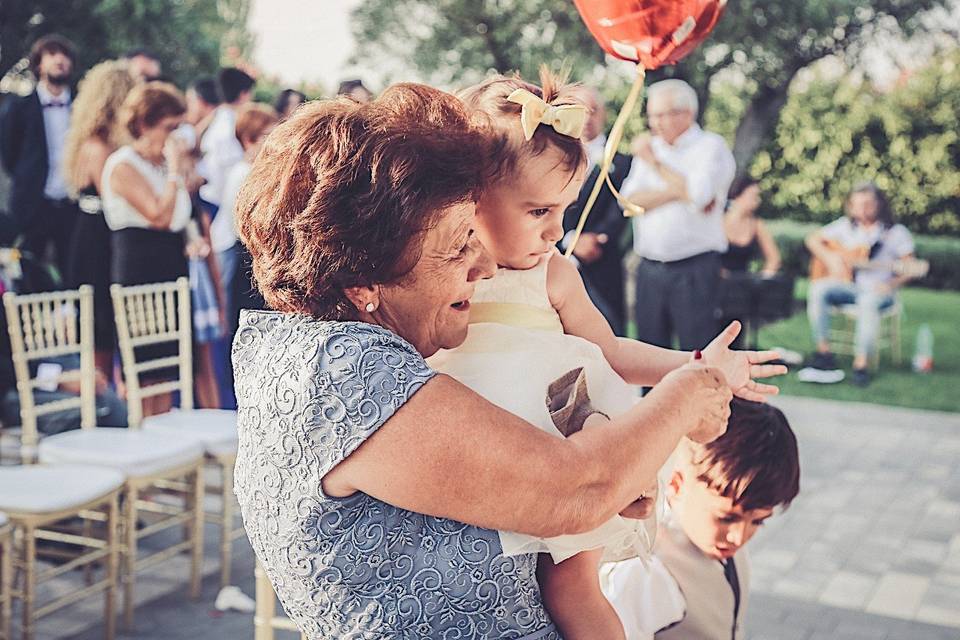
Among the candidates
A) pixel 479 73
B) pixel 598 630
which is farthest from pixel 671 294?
pixel 479 73

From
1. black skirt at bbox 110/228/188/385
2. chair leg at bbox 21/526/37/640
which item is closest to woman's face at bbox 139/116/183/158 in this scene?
black skirt at bbox 110/228/188/385

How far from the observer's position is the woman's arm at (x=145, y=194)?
192 inches

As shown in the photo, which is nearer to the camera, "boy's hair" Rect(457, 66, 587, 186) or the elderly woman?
the elderly woman

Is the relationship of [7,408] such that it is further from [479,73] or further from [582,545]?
[479,73]

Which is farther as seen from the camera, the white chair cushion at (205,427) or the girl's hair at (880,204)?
the girl's hair at (880,204)

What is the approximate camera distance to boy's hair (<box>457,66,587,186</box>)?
1596 mm

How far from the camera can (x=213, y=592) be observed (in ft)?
12.9

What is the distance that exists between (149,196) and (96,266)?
32.4 inches

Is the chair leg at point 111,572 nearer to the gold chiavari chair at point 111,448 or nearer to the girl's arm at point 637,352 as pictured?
the gold chiavari chair at point 111,448

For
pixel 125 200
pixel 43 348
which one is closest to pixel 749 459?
pixel 43 348

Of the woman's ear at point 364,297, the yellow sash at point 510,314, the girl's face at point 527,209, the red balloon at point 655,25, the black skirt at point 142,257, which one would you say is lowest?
the black skirt at point 142,257

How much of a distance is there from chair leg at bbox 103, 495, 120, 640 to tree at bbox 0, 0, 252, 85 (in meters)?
9.74

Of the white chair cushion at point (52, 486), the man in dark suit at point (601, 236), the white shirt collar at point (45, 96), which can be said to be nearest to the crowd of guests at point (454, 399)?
the white chair cushion at point (52, 486)

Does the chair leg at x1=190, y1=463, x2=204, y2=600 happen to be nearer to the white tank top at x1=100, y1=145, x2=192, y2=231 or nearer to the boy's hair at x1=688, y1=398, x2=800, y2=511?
the white tank top at x1=100, y1=145, x2=192, y2=231
